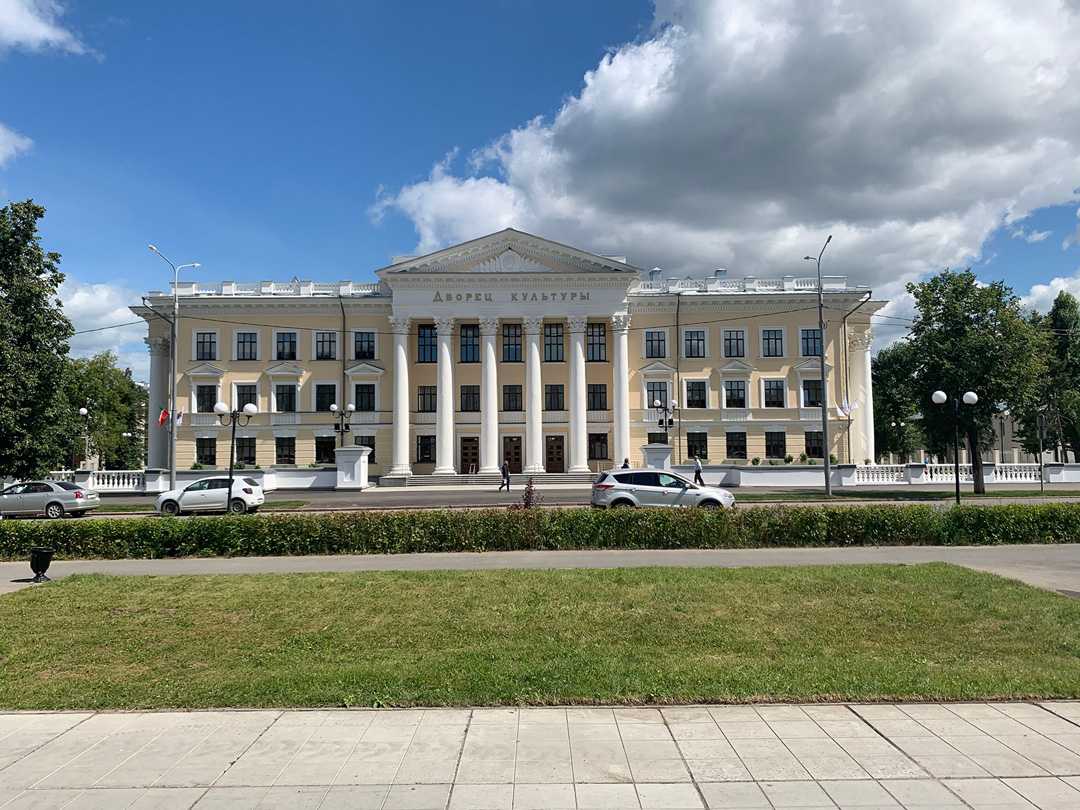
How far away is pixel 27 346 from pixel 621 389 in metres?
32.2

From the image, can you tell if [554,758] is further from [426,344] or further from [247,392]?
[247,392]

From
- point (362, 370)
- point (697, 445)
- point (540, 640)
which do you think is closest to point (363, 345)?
point (362, 370)

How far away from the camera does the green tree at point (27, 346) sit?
2478 centimetres

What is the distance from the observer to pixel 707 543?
1573 centimetres

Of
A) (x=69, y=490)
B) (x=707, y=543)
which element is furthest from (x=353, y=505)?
(x=707, y=543)

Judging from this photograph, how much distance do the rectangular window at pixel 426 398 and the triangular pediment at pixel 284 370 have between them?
877 centimetres

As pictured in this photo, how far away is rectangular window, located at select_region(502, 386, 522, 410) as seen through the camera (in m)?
48.2

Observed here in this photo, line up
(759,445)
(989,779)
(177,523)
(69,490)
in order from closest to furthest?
(989,779), (177,523), (69,490), (759,445)

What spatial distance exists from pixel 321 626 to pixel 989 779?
7.13 m

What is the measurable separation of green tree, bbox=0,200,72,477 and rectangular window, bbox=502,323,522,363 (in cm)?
2765

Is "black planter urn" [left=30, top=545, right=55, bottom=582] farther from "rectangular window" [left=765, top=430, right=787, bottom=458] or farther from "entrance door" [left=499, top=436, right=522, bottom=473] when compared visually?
"rectangular window" [left=765, top=430, right=787, bottom=458]

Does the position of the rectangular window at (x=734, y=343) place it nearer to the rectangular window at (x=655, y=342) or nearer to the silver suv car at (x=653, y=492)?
the rectangular window at (x=655, y=342)

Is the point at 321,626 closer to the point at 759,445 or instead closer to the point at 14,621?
the point at 14,621

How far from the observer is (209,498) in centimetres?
2802
